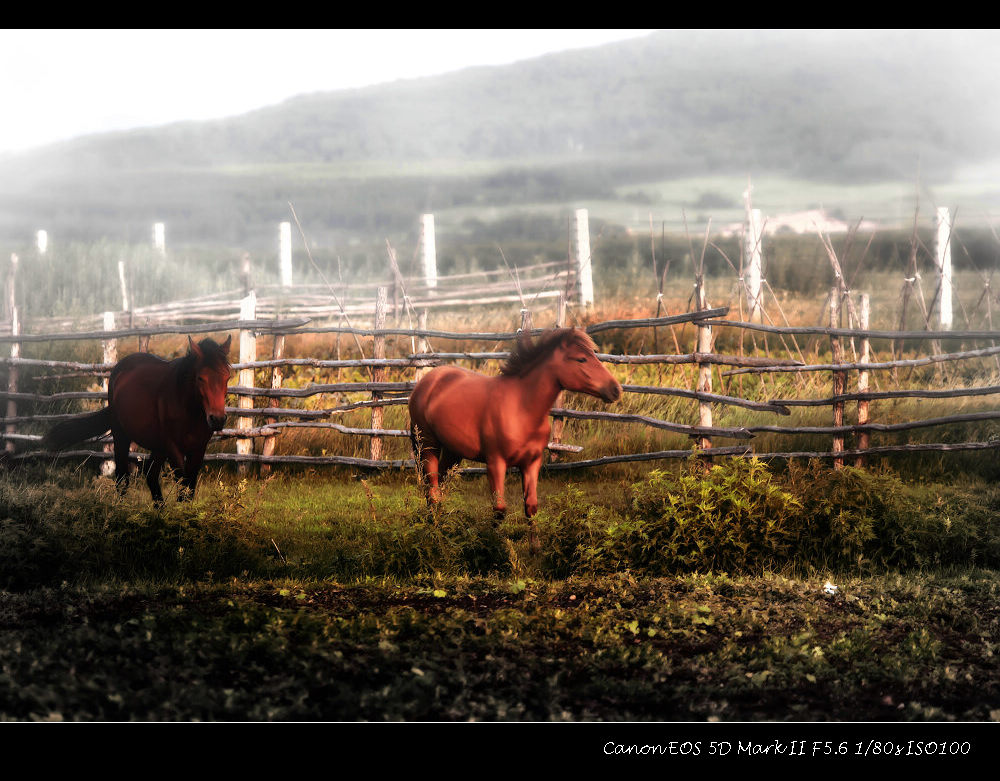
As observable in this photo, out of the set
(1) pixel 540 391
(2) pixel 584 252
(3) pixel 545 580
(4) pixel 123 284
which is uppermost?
(2) pixel 584 252

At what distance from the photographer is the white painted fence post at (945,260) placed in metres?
7.48

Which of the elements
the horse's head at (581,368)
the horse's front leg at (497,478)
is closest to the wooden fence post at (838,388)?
the horse's head at (581,368)

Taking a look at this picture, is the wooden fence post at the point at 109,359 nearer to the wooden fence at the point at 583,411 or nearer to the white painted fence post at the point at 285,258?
the wooden fence at the point at 583,411

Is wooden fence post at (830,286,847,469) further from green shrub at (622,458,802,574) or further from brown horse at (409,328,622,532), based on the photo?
brown horse at (409,328,622,532)

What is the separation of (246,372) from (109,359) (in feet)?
3.44

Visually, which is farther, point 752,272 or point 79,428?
point 752,272

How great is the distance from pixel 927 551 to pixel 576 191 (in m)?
2.90

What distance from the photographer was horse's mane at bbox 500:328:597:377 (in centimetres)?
501

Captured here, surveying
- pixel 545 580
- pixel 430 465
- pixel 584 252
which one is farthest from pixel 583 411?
pixel 584 252

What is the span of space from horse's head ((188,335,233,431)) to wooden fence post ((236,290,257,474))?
1.12 metres

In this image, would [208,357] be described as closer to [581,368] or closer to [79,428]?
[79,428]

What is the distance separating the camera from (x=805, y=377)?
7.03 meters

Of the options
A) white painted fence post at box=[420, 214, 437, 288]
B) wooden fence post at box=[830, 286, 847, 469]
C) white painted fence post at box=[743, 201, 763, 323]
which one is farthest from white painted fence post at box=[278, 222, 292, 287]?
wooden fence post at box=[830, 286, 847, 469]

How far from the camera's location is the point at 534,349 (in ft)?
16.7
